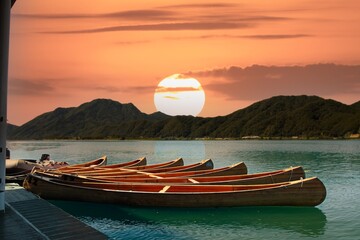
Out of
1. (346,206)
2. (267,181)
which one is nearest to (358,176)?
(346,206)

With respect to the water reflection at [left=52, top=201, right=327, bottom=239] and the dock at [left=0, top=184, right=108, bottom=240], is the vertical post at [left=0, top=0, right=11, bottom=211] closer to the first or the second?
the dock at [left=0, top=184, right=108, bottom=240]

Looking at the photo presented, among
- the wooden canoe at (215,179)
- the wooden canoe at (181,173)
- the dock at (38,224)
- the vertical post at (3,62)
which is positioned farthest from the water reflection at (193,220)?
the vertical post at (3,62)

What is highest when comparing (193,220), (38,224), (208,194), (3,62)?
(3,62)

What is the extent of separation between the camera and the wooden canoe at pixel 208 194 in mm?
16172

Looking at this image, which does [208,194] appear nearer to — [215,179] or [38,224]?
[215,179]

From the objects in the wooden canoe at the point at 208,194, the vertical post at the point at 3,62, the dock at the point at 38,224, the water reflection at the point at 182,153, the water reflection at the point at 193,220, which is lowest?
the water reflection at the point at 182,153

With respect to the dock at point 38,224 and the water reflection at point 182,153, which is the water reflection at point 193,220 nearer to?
the dock at point 38,224

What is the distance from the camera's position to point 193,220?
50.6ft

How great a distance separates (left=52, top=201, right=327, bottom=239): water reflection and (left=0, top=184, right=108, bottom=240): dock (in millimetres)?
3199

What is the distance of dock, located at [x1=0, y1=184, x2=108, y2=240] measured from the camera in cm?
864

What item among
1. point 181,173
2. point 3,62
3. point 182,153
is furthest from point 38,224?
point 182,153

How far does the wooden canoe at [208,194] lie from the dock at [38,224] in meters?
4.89

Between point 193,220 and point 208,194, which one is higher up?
point 208,194

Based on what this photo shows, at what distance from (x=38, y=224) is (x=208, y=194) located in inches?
318
